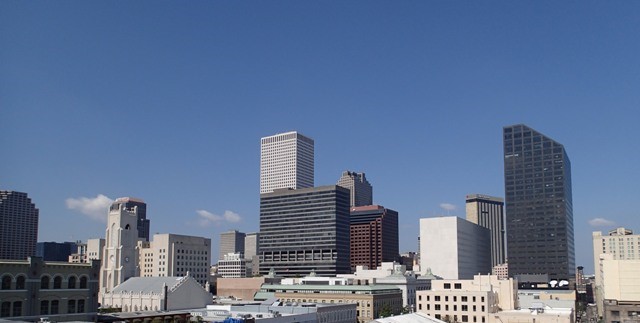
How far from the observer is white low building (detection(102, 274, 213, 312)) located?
152 meters

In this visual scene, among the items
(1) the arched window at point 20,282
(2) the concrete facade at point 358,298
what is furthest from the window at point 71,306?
(2) the concrete facade at point 358,298

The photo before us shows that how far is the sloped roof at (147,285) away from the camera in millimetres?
156875

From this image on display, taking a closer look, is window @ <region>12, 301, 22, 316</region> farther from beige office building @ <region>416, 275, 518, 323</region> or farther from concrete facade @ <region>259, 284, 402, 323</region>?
concrete facade @ <region>259, 284, 402, 323</region>

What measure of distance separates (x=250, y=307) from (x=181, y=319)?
21134 millimetres

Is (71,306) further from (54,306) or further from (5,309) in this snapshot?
(5,309)

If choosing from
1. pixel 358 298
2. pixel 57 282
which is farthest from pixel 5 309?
pixel 358 298

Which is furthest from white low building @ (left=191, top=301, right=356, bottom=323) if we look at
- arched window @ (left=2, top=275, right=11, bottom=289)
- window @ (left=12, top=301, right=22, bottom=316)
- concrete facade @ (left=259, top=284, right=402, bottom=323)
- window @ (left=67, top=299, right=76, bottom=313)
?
concrete facade @ (left=259, top=284, right=402, bottom=323)

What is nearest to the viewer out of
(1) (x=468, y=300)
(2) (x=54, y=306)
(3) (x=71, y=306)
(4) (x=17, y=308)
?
(4) (x=17, y=308)

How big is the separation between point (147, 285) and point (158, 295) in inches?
407

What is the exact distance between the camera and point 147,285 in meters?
161

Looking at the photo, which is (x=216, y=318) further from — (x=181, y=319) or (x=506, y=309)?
(x=506, y=309)

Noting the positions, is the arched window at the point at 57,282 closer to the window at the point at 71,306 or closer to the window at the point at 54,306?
the window at the point at 54,306

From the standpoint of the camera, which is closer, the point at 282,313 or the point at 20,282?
the point at 20,282

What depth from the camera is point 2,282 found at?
9738cm
